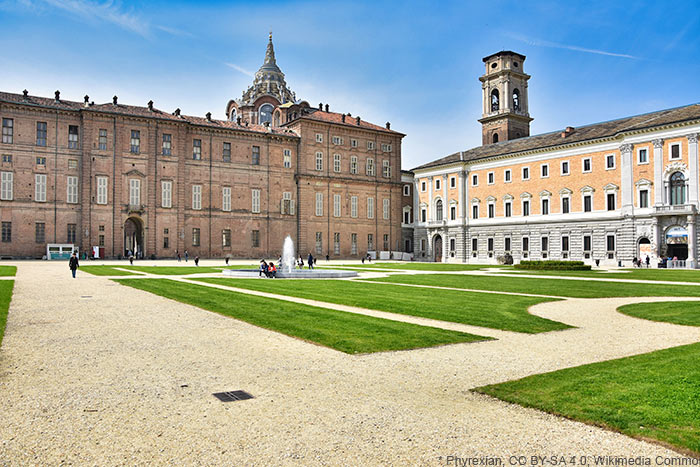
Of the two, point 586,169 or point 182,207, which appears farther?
point 182,207

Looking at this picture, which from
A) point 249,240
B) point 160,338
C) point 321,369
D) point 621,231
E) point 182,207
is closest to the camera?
point 321,369

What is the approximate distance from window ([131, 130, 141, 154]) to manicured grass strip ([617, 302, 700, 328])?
54065mm

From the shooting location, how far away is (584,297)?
18.4m

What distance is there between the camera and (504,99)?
81.7m

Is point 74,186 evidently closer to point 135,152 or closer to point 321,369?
point 135,152

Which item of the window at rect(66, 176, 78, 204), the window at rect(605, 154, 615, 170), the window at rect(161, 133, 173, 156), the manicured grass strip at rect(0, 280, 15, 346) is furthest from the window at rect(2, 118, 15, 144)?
the window at rect(605, 154, 615, 170)

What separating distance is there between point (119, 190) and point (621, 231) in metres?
51.2

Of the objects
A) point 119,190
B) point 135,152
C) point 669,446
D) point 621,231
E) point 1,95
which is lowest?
point 669,446

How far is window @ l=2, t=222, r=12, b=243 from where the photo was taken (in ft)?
174

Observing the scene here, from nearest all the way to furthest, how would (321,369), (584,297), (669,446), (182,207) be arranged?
(669,446) → (321,369) → (584,297) → (182,207)

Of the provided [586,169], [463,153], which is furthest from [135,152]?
[586,169]

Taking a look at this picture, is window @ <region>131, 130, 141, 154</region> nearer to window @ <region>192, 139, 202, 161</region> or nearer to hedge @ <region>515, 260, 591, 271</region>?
window @ <region>192, 139, 202, 161</region>

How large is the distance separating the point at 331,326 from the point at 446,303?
5457mm

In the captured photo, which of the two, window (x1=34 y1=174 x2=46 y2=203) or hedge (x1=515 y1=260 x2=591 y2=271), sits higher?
window (x1=34 y1=174 x2=46 y2=203)
